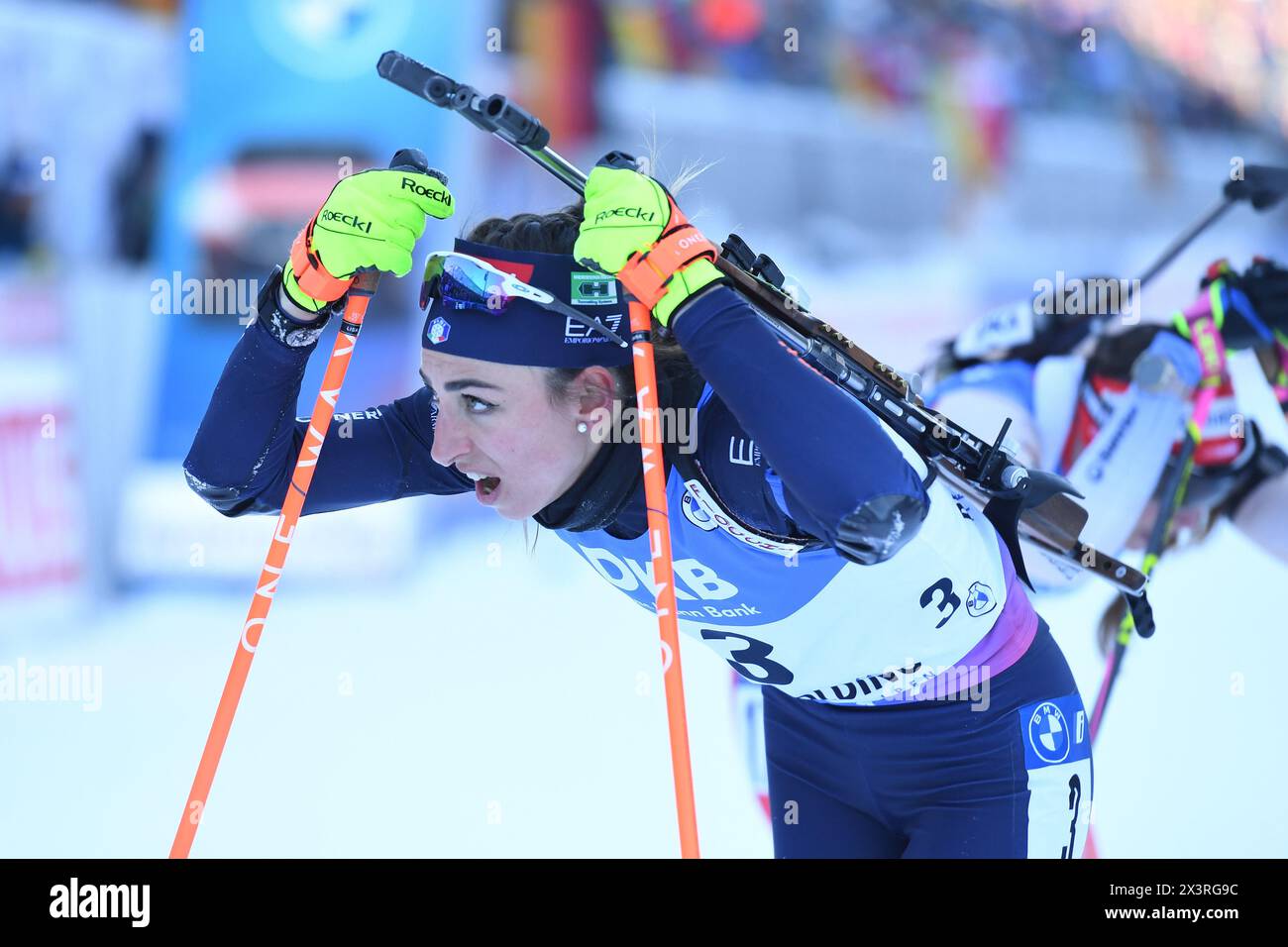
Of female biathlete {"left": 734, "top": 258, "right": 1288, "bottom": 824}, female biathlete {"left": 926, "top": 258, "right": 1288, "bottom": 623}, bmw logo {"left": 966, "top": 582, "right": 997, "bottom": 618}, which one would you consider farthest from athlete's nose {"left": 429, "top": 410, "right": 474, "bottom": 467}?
female biathlete {"left": 926, "top": 258, "right": 1288, "bottom": 623}

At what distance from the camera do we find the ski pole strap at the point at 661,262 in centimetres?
179

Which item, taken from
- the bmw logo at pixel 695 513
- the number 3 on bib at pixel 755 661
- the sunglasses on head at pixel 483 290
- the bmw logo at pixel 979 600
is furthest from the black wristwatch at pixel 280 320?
the bmw logo at pixel 979 600

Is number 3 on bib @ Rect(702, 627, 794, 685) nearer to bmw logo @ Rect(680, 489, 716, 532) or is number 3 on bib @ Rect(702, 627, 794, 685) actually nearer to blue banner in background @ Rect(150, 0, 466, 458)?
bmw logo @ Rect(680, 489, 716, 532)

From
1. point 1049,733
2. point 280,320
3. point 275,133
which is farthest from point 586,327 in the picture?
point 275,133

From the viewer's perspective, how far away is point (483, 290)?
1958mm

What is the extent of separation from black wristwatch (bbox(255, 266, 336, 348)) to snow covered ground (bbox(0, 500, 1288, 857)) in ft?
5.62

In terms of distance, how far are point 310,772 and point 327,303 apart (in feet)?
6.70

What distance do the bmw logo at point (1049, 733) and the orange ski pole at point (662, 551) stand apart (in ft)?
1.98

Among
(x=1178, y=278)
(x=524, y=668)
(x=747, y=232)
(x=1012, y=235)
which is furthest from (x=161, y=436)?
(x=1178, y=278)

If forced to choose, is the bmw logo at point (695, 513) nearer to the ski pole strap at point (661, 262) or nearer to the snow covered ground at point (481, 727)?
the ski pole strap at point (661, 262)

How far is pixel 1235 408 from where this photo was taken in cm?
357

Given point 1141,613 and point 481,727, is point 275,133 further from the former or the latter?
point 1141,613

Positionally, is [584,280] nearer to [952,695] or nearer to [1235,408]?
[952,695]

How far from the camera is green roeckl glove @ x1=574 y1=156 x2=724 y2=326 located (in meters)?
1.78
